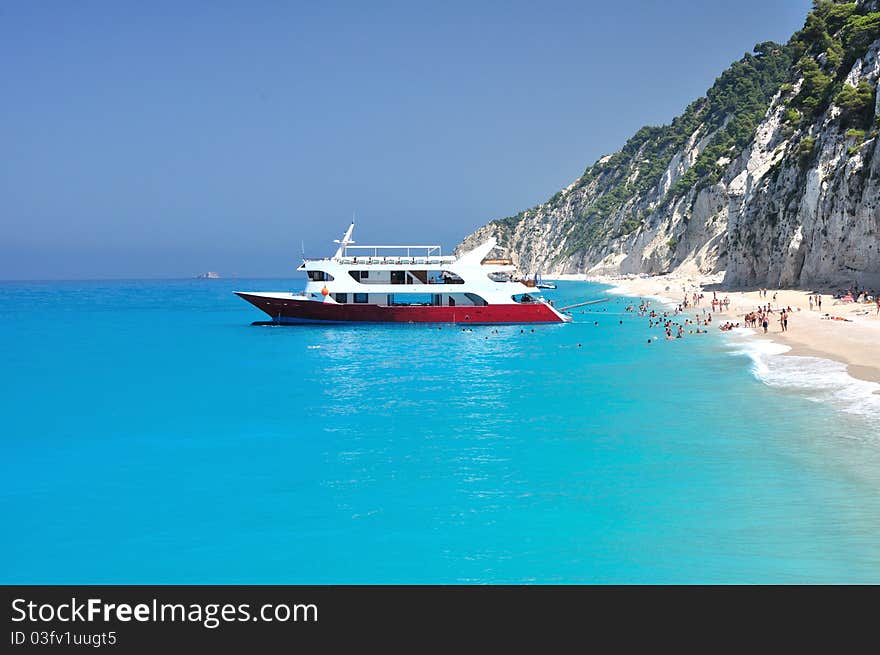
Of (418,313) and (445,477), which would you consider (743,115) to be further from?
(445,477)

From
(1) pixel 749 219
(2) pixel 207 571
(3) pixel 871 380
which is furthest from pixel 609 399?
(1) pixel 749 219

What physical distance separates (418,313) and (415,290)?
2.63 meters

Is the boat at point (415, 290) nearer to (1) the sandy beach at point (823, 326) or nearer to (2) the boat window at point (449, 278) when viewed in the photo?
(2) the boat window at point (449, 278)

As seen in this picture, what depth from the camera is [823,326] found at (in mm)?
42844

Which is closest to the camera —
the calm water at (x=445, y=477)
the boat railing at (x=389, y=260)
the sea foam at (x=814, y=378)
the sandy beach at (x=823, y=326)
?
the calm water at (x=445, y=477)

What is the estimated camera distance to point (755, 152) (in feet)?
302

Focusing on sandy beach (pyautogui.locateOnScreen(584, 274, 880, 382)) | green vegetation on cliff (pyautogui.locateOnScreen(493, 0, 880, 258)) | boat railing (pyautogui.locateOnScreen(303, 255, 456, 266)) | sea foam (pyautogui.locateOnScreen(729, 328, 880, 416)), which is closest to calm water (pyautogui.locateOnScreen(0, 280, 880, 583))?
sea foam (pyautogui.locateOnScreen(729, 328, 880, 416))

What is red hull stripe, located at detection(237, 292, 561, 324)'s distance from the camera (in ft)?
187

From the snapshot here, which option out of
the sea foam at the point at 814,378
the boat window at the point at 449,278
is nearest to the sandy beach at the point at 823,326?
the sea foam at the point at 814,378

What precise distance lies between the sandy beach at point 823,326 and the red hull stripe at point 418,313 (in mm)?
13987

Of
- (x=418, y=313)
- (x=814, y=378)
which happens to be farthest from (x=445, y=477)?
(x=418, y=313)

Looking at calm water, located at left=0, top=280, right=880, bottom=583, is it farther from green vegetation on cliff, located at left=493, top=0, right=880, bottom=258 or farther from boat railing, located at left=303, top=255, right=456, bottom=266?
green vegetation on cliff, located at left=493, top=0, right=880, bottom=258

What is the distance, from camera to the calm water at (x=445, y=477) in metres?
12.5

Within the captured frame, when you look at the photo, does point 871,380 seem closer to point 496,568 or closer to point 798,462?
point 798,462
